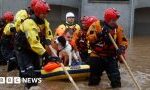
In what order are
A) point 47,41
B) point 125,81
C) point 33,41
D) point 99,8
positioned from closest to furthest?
point 33,41 → point 47,41 → point 125,81 → point 99,8

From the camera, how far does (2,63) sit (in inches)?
543

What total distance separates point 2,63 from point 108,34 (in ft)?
15.2

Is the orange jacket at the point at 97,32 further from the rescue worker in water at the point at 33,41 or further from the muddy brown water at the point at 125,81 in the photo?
the rescue worker in water at the point at 33,41

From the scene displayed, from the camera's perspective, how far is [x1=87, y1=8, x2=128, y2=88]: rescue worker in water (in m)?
10.3

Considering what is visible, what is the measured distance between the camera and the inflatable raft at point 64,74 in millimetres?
11219

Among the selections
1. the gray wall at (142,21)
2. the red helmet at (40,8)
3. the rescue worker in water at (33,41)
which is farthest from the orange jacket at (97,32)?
the gray wall at (142,21)

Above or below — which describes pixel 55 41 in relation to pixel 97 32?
below

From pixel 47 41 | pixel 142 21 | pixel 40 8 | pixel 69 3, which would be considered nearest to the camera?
pixel 40 8

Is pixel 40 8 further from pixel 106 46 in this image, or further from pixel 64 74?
pixel 64 74

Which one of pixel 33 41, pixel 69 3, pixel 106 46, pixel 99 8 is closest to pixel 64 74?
pixel 106 46

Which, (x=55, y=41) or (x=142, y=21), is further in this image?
(x=142, y=21)

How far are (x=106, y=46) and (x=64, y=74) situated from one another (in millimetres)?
1374

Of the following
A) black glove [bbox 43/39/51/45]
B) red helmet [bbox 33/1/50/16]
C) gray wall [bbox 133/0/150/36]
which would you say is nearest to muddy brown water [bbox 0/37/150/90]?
black glove [bbox 43/39/51/45]

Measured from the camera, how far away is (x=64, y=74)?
1122cm
